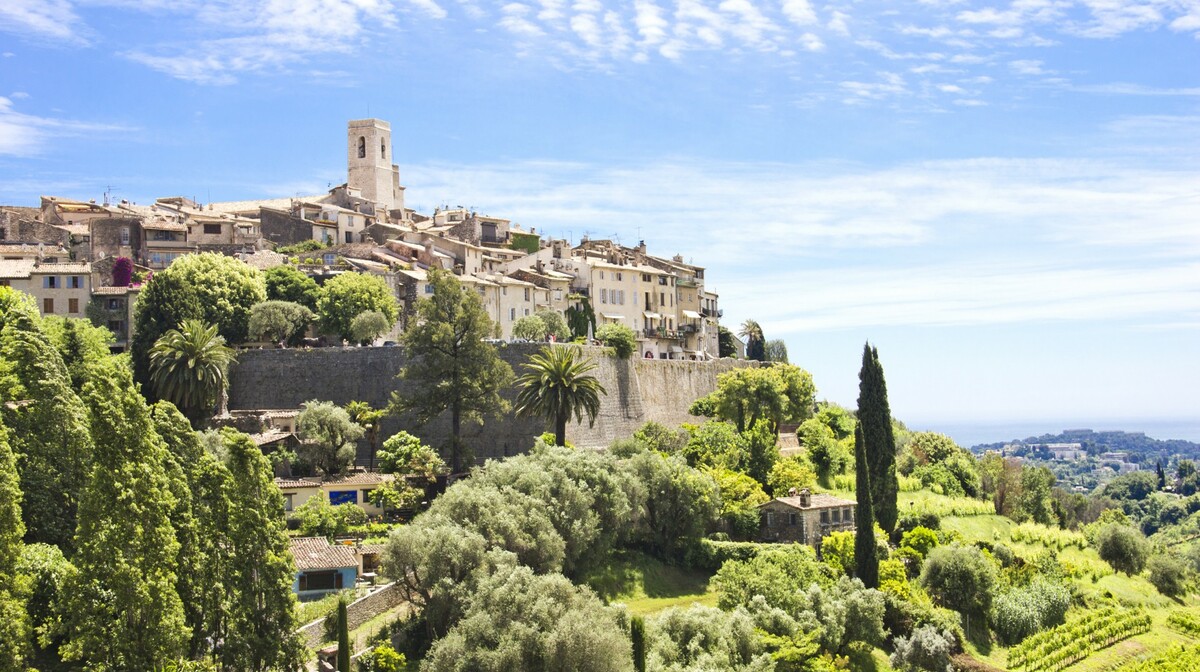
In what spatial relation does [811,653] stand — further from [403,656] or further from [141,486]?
[141,486]

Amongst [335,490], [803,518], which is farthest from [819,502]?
[335,490]

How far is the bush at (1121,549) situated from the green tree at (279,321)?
44.0 m

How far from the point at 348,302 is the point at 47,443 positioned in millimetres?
34429

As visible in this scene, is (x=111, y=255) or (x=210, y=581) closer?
(x=210, y=581)

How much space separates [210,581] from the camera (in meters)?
35.4

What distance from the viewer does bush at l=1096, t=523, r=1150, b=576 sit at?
6962 cm

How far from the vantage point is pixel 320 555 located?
1791 inches

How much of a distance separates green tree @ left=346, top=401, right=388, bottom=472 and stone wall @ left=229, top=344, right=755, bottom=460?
130 cm

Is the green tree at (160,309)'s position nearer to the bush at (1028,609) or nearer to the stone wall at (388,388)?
the stone wall at (388,388)

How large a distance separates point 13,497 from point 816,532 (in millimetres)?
33019

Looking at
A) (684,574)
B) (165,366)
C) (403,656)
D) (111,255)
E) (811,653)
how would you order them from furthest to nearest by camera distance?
1. (111,255)
2. (165,366)
3. (684,574)
4. (811,653)
5. (403,656)

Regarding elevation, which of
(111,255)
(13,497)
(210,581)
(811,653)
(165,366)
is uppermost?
(111,255)

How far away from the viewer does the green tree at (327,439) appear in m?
57.1

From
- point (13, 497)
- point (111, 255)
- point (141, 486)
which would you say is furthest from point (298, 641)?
point (111, 255)
